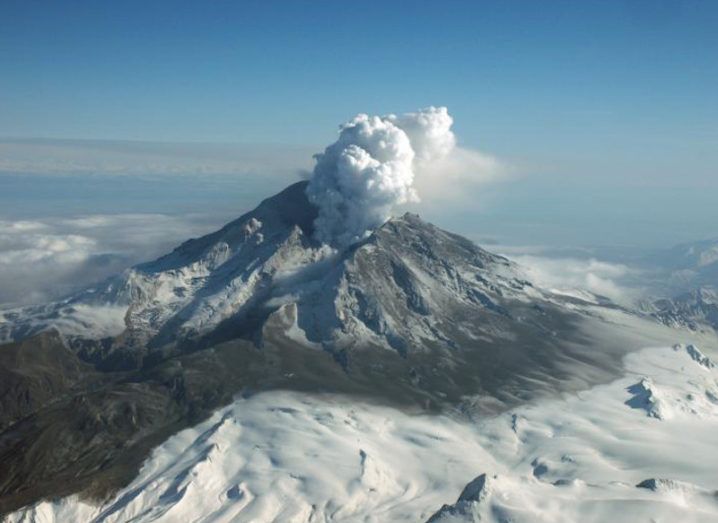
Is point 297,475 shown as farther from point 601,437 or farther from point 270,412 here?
point 601,437

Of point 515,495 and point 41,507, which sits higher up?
point 515,495

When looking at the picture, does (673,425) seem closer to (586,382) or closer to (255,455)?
(586,382)

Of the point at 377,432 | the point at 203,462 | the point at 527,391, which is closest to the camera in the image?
the point at 203,462

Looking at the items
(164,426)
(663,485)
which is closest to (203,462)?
(164,426)

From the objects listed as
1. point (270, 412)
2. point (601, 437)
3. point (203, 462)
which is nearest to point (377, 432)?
point (270, 412)

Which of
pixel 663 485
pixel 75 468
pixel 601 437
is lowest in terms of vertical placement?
pixel 75 468

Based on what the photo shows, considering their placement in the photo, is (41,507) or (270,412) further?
(270,412)

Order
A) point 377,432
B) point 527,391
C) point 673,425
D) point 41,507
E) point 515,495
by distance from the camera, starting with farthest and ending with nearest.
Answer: point 527,391, point 673,425, point 377,432, point 41,507, point 515,495
